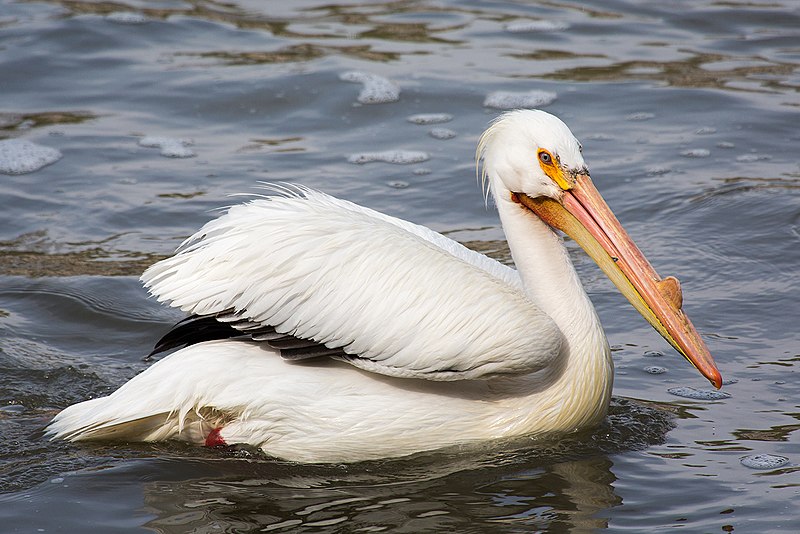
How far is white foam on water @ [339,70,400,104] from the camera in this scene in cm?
820

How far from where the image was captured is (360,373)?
4.08m

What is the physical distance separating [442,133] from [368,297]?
3.84 meters

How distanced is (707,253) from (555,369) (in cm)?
219

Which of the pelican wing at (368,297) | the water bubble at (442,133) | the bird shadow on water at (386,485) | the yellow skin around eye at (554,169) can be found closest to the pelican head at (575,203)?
the yellow skin around eye at (554,169)

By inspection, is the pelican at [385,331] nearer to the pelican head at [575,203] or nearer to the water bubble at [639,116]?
the pelican head at [575,203]

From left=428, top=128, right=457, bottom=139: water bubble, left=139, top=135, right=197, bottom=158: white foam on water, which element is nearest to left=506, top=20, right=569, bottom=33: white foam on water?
left=428, top=128, right=457, bottom=139: water bubble

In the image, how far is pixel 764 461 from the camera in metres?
4.08

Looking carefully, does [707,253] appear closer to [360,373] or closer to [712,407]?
[712,407]

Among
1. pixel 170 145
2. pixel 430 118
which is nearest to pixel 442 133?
pixel 430 118

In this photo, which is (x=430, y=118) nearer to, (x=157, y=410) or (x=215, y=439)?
(x=215, y=439)

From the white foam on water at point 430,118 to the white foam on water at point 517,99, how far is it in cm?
30

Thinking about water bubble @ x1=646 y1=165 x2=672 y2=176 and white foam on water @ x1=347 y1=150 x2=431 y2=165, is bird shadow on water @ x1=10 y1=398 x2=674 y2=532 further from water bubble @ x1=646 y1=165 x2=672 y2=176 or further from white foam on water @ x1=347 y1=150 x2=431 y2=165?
white foam on water @ x1=347 y1=150 x2=431 y2=165

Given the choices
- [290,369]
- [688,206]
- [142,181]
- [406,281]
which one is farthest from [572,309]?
[142,181]

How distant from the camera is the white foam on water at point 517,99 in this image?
26.2 feet
